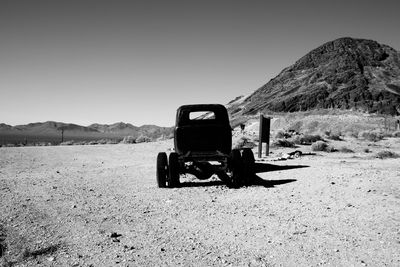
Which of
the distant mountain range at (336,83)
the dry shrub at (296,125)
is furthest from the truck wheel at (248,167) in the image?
the distant mountain range at (336,83)

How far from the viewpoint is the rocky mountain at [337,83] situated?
224 ft

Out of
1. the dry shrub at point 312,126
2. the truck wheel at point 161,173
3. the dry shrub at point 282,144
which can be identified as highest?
the dry shrub at point 312,126

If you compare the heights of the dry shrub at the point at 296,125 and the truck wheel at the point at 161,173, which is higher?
the dry shrub at the point at 296,125

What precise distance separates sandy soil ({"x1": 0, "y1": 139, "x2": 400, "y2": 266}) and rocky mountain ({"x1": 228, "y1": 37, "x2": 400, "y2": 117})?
58.2 m

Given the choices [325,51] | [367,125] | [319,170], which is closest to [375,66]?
[325,51]

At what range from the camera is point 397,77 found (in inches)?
3091

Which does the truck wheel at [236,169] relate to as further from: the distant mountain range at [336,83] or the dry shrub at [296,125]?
the distant mountain range at [336,83]

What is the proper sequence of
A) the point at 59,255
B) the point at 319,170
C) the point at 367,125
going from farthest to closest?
1. the point at 367,125
2. the point at 319,170
3. the point at 59,255

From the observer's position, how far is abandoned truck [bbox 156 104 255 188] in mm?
9000

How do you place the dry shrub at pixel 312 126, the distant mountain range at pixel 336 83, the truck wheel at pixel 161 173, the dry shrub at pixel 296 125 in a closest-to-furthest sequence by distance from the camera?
the truck wheel at pixel 161 173 < the dry shrub at pixel 312 126 < the dry shrub at pixel 296 125 < the distant mountain range at pixel 336 83

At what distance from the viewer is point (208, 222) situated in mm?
5703

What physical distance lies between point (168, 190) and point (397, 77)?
280 ft

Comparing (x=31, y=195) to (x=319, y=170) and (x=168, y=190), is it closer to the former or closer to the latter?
(x=168, y=190)

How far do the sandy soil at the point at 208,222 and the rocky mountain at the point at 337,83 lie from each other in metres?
58.2
